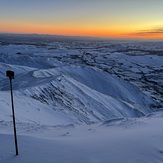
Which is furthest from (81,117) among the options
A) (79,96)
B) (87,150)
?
(87,150)

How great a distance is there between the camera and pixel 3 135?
7637 millimetres

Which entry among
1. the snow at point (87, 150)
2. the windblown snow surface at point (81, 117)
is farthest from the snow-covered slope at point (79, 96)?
the snow at point (87, 150)

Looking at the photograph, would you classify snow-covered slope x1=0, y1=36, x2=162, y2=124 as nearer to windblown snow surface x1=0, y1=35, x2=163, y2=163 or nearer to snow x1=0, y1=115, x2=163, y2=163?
windblown snow surface x1=0, y1=35, x2=163, y2=163

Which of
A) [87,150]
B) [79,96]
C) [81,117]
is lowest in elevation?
[81,117]

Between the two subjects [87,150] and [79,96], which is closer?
[87,150]

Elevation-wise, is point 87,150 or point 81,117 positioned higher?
point 87,150

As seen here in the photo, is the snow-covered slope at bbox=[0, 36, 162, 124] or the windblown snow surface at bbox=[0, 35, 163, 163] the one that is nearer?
the windblown snow surface at bbox=[0, 35, 163, 163]

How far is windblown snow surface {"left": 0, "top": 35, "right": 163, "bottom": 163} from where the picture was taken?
19.5 feet

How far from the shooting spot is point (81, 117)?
21.0 meters

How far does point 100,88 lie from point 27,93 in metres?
17.7

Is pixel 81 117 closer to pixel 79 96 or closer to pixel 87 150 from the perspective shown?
pixel 79 96

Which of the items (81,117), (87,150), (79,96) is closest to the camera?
(87,150)

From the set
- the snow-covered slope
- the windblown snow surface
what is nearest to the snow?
the windblown snow surface

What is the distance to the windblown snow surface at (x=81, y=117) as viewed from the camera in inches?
234
